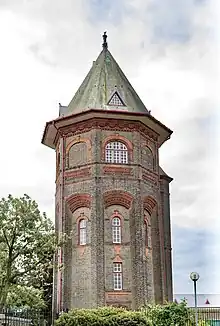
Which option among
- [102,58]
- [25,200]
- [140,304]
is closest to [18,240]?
[25,200]

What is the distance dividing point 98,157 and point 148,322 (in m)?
13.7

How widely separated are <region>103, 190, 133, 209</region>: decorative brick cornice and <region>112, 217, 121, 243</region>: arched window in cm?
103

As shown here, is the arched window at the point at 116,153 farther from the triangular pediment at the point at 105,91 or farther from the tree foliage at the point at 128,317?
the tree foliage at the point at 128,317

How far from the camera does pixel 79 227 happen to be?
37.1 meters

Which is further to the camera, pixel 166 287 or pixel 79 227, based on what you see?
pixel 166 287

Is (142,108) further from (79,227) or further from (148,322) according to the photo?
(148,322)

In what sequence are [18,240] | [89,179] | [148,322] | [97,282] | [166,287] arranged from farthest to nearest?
[166,287], [89,179], [97,282], [18,240], [148,322]

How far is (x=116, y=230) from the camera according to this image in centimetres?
3656

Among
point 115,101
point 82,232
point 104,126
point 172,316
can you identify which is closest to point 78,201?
point 82,232

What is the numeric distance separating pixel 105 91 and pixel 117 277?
1300cm

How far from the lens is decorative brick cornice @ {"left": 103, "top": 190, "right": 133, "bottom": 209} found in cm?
3669

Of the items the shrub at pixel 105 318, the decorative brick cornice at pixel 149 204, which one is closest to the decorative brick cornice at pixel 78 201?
the decorative brick cornice at pixel 149 204

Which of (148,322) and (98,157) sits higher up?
(98,157)

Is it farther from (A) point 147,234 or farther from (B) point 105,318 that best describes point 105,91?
(B) point 105,318
